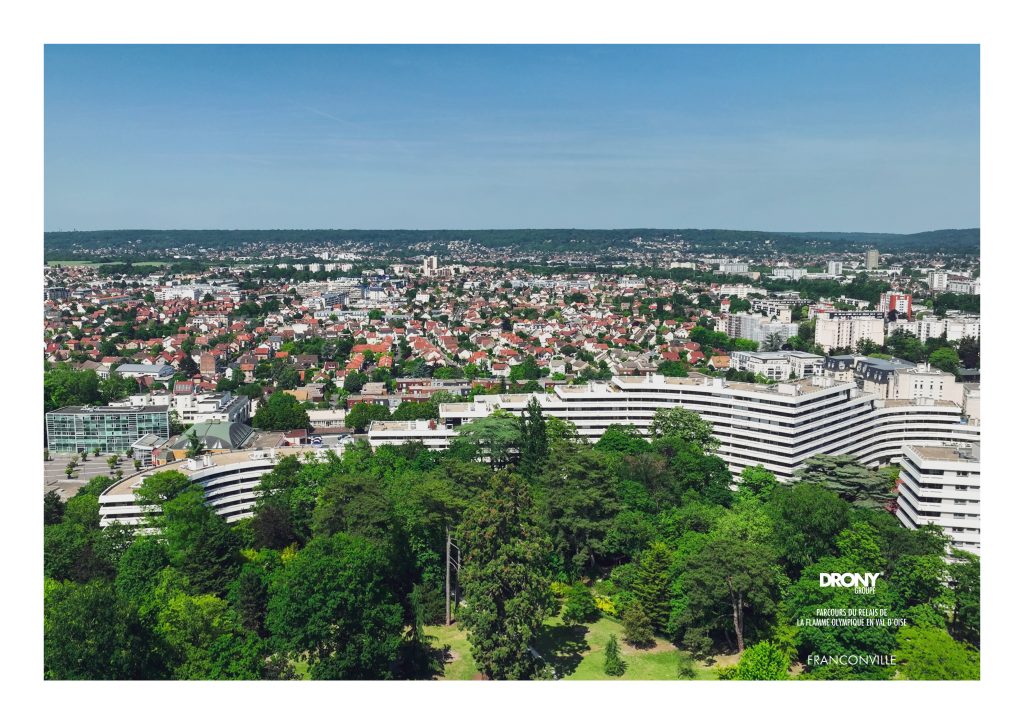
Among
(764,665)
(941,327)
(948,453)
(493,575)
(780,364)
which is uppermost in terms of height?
(941,327)

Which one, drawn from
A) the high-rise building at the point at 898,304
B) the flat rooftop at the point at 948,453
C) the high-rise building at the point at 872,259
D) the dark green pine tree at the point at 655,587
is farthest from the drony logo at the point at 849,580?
the high-rise building at the point at 872,259

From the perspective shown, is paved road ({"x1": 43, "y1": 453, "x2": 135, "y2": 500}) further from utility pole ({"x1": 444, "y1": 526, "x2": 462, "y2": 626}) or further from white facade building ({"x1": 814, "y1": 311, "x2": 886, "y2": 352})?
white facade building ({"x1": 814, "y1": 311, "x2": 886, "y2": 352})

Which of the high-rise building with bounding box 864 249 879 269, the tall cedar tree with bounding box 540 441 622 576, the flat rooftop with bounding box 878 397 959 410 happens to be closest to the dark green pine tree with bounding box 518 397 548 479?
the tall cedar tree with bounding box 540 441 622 576

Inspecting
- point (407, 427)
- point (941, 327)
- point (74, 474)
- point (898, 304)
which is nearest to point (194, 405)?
point (74, 474)

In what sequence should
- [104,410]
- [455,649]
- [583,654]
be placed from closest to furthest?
[455,649]
[583,654]
[104,410]

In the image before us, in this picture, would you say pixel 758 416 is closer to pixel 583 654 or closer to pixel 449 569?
pixel 583 654

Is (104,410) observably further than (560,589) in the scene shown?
Yes

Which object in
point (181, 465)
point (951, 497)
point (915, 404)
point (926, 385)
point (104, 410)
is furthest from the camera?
point (926, 385)

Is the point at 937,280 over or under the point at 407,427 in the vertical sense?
over
